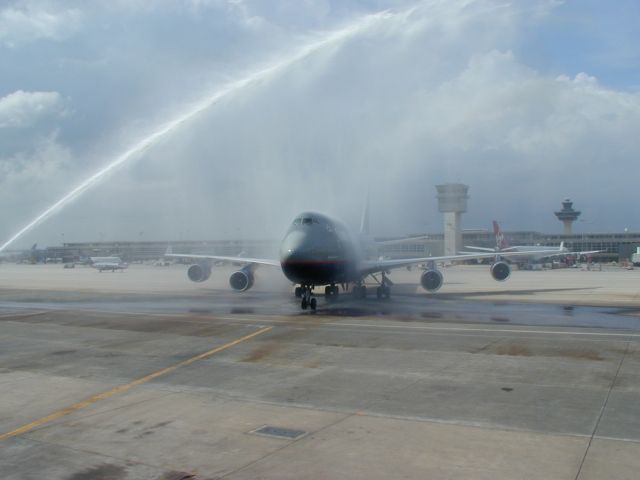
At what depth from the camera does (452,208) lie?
507 ft

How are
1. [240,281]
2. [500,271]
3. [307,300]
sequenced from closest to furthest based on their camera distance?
[307,300]
[240,281]
[500,271]

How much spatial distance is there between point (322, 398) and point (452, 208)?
479 feet

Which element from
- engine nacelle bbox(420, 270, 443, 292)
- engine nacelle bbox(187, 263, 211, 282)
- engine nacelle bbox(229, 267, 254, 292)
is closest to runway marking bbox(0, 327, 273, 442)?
engine nacelle bbox(229, 267, 254, 292)

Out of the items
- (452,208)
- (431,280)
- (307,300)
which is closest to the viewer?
(307,300)

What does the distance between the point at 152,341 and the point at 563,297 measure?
2714 cm

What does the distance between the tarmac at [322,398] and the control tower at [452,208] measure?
12595 cm

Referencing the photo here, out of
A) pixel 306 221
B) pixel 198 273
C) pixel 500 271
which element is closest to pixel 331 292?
pixel 306 221

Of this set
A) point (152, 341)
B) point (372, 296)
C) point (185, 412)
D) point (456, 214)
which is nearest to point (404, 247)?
point (456, 214)

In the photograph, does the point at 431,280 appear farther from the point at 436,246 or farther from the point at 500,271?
the point at 436,246

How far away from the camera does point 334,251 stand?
31.2 m

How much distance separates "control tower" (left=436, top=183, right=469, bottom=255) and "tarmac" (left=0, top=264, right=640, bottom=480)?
4959 inches

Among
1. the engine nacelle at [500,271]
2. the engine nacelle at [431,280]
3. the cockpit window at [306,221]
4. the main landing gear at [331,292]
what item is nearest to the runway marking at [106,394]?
the cockpit window at [306,221]

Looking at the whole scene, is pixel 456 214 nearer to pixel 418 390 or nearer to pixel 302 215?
pixel 302 215

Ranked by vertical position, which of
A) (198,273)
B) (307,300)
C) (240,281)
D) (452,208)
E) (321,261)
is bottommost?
(307,300)
